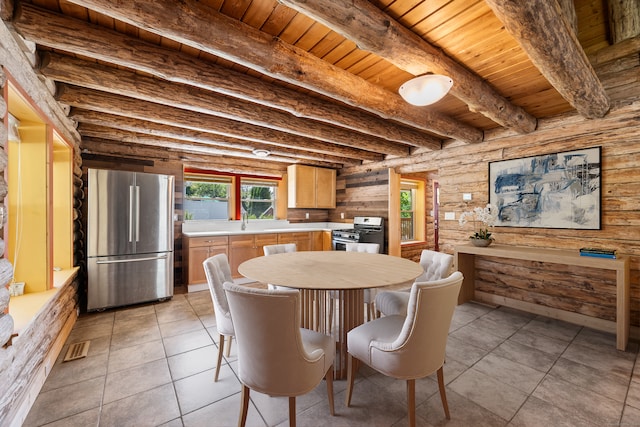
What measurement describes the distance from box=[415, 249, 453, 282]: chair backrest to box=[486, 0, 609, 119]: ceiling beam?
149cm

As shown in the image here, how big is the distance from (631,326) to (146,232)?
549cm

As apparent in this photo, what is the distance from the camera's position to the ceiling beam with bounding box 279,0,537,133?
1323 millimetres

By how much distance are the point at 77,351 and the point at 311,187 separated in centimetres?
408

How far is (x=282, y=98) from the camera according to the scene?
2369mm

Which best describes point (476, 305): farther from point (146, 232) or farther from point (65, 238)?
point (65, 238)

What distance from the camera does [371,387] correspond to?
1900 mm

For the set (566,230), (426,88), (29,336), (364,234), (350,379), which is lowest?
(350,379)

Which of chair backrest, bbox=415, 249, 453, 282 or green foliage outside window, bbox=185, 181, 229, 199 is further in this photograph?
green foliage outside window, bbox=185, 181, 229, 199

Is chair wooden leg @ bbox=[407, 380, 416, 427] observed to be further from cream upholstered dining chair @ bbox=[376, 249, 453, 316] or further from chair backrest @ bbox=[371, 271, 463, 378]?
cream upholstered dining chair @ bbox=[376, 249, 453, 316]

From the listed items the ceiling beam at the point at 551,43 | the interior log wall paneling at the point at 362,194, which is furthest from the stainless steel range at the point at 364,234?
the ceiling beam at the point at 551,43

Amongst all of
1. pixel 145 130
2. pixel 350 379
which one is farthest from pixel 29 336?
pixel 145 130

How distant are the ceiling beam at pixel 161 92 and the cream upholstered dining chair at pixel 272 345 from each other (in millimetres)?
1836

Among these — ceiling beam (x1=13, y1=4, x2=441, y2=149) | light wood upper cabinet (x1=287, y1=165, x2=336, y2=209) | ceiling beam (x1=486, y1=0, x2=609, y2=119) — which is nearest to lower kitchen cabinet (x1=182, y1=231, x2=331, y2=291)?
light wood upper cabinet (x1=287, y1=165, x2=336, y2=209)

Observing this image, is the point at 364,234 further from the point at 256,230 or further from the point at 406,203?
the point at 406,203
